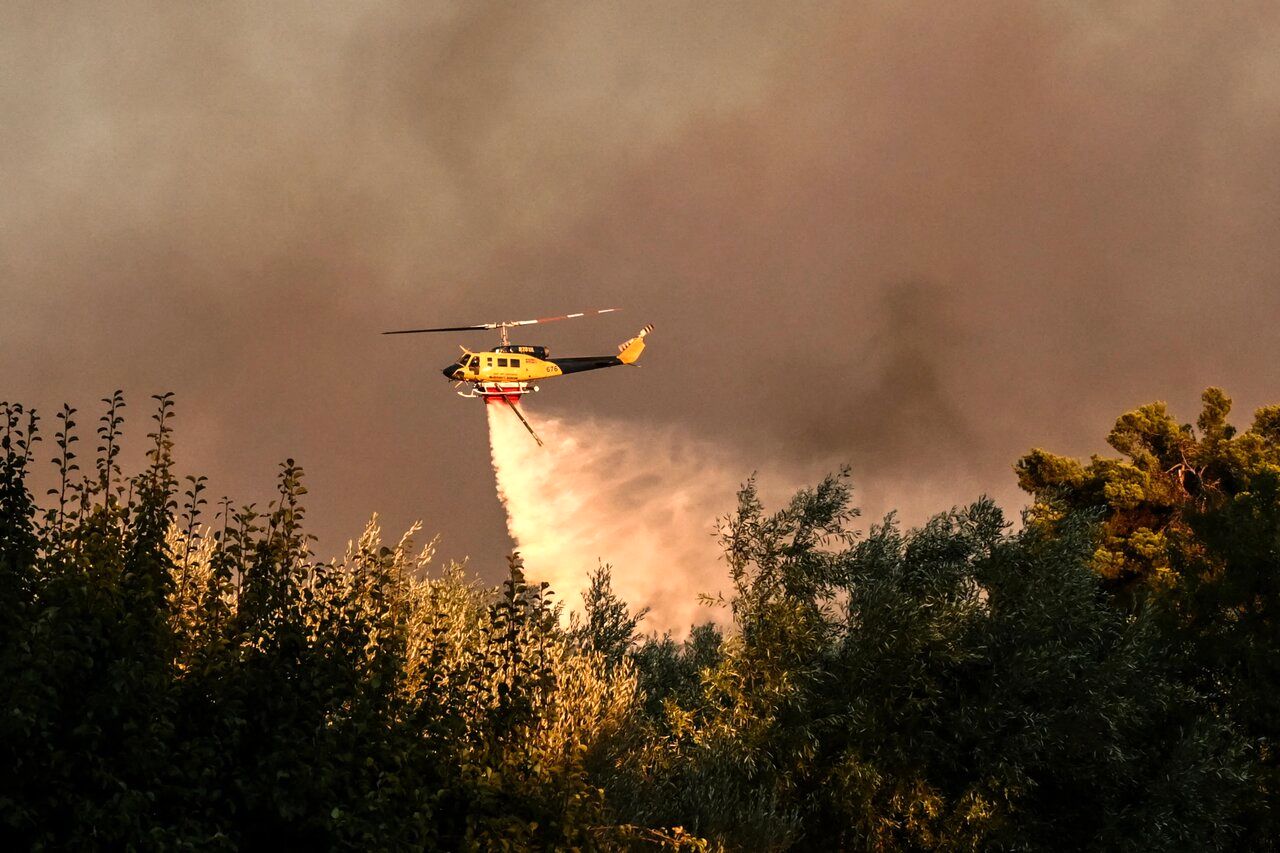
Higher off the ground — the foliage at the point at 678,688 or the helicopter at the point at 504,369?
the helicopter at the point at 504,369

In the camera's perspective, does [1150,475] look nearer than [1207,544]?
No

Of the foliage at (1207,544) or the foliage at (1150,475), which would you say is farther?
the foliage at (1150,475)

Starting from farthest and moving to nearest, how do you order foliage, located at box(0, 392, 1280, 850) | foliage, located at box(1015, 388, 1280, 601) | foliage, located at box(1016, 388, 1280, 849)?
foliage, located at box(1015, 388, 1280, 601), foliage, located at box(1016, 388, 1280, 849), foliage, located at box(0, 392, 1280, 850)

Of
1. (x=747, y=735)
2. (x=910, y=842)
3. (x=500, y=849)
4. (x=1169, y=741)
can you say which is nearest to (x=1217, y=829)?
(x=1169, y=741)

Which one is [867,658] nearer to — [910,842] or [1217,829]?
[910,842]

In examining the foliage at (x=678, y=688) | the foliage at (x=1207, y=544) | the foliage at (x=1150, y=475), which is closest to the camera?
the foliage at (x=678, y=688)

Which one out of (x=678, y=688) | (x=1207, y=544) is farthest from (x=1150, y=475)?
(x=678, y=688)

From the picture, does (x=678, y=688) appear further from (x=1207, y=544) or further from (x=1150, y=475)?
(x=1150, y=475)

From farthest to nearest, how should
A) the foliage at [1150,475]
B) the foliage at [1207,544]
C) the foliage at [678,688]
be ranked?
the foliage at [1150,475], the foliage at [1207,544], the foliage at [678,688]

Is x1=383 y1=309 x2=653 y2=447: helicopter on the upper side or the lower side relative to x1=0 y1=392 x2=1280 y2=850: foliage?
upper

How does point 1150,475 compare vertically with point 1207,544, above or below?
above

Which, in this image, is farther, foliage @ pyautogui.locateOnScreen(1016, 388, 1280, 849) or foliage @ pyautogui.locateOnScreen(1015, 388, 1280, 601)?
foliage @ pyautogui.locateOnScreen(1015, 388, 1280, 601)

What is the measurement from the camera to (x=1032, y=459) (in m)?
70.8

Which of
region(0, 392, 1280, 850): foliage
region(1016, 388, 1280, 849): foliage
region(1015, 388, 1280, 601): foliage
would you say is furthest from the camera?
region(1015, 388, 1280, 601): foliage
